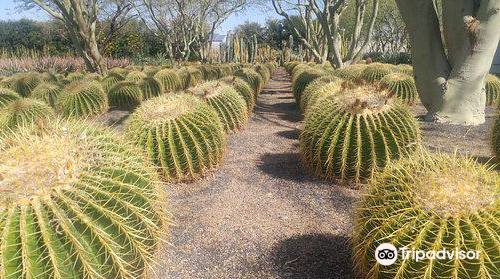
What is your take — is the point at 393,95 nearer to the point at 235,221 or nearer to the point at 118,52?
the point at 235,221

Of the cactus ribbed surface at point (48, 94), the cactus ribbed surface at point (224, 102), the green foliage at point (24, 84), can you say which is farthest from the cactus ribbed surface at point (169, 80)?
the cactus ribbed surface at point (224, 102)

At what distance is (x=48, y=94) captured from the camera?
906cm

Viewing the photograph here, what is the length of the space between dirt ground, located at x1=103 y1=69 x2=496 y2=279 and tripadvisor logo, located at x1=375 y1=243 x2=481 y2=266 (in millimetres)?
612

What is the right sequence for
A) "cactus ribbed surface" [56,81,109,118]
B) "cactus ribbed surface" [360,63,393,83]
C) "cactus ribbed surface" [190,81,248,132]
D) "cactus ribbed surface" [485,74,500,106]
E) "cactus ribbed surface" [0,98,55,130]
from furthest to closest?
"cactus ribbed surface" [360,63,393,83], "cactus ribbed surface" [485,74,500,106], "cactus ribbed surface" [56,81,109,118], "cactus ribbed surface" [190,81,248,132], "cactus ribbed surface" [0,98,55,130]

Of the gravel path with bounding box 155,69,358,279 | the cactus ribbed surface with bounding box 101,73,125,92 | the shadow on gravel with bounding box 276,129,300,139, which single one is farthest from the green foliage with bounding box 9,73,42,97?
the gravel path with bounding box 155,69,358,279

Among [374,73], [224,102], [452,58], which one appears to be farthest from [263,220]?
[374,73]

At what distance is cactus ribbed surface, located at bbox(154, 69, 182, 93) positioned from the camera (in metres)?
12.6

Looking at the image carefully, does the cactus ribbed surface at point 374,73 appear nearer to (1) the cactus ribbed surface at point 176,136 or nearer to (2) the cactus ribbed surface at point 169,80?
(1) the cactus ribbed surface at point 176,136

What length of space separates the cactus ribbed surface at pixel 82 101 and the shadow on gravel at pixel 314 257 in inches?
250

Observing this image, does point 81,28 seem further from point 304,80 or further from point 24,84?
point 304,80

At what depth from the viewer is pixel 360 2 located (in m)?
13.5

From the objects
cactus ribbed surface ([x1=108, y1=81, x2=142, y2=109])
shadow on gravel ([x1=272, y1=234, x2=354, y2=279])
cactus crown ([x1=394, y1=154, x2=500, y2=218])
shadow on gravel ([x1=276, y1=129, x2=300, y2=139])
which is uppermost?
cactus crown ([x1=394, y1=154, x2=500, y2=218])

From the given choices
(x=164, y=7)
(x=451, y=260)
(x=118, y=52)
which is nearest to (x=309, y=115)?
(x=451, y=260)

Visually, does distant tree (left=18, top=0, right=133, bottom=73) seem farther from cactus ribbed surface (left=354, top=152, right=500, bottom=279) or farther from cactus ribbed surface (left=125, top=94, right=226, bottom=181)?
cactus ribbed surface (left=354, top=152, right=500, bottom=279)
